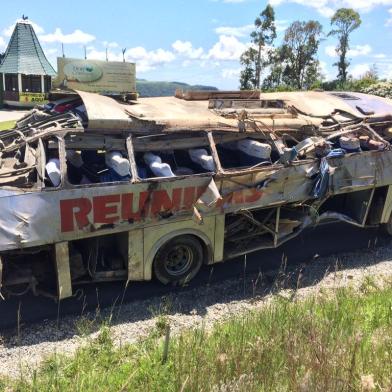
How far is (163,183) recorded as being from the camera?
635cm

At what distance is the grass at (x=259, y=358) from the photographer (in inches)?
A: 125

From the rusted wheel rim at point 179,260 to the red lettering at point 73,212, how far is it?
5.26 feet

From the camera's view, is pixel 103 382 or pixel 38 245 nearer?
pixel 103 382

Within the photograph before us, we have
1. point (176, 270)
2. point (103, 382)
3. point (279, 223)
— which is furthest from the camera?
point (279, 223)

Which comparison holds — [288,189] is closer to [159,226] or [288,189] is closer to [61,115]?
[159,226]

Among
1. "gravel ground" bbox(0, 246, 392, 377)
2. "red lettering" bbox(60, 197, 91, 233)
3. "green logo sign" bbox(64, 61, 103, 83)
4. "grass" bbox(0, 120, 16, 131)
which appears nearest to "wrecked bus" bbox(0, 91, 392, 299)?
"red lettering" bbox(60, 197, 91, 233)

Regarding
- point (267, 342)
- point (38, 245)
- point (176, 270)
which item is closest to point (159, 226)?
point (176, 270)

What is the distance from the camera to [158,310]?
6.45 metres

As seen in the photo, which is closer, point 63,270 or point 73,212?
point 73,212

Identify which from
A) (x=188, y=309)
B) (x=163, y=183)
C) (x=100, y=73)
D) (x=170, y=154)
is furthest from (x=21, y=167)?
(x=100, y=73)

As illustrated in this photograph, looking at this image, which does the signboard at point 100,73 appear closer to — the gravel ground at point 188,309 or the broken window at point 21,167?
the broken window at point 21,167

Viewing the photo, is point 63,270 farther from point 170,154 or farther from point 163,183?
point 170,154

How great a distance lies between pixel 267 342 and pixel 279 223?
4144 mm

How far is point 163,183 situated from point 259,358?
10.8ft
